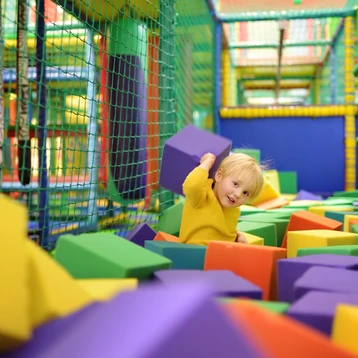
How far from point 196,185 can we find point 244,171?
17 cm

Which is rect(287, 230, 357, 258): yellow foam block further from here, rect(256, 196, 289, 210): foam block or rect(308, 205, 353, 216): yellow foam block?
rect(256, 196, 289, 210): foam block

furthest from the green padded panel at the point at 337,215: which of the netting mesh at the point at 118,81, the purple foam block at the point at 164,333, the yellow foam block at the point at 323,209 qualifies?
the purple foam block at the point at 164,333

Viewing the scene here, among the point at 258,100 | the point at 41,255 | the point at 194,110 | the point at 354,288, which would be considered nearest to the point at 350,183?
the point at 194,110

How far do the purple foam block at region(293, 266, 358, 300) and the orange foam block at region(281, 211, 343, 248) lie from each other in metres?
0.82

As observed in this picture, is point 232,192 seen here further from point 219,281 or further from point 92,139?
point 92,139

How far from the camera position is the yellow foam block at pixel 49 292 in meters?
0.66

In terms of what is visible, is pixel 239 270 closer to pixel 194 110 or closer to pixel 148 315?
pixel 148 315

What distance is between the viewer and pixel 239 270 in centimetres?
119

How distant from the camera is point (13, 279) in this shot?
65cm

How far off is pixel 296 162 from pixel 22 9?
2888 mm

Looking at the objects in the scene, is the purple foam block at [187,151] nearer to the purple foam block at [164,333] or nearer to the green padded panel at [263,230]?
the green padded panel at [263,230]

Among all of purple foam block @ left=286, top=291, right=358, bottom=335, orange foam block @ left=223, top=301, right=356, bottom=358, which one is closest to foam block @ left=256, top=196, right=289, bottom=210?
purple foam block @ left=286, top=291, right=358, bottom=335

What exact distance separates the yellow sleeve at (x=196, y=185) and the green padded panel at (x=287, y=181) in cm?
241

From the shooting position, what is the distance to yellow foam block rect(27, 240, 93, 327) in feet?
2.18
